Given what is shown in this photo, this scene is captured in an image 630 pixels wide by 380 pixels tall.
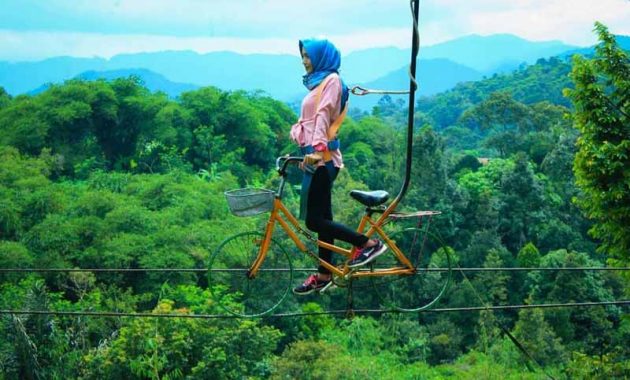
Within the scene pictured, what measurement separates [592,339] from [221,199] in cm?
1471

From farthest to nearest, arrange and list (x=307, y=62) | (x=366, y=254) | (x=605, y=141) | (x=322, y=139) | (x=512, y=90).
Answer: (x=512, y=90), (x=605, y=141), (x=366, y=254), (x=307, y=62), (x=322, y=139)

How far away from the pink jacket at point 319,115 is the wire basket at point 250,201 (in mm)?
357

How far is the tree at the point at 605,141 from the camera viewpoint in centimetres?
1095

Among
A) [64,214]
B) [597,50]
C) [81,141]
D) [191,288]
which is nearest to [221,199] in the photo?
[64,214]

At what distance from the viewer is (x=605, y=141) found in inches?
432

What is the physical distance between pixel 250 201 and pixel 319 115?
63cm

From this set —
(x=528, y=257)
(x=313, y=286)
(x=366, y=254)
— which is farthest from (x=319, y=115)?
(x=528, y=257)

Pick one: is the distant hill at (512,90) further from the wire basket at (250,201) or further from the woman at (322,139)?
the wire basket at (250,201)

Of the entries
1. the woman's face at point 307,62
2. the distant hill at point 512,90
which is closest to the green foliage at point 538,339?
the woman's face at point 307,62

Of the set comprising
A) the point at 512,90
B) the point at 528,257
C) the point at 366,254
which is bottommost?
the point at 528,257

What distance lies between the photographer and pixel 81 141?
40.1m

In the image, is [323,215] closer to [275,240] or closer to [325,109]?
[275,240]

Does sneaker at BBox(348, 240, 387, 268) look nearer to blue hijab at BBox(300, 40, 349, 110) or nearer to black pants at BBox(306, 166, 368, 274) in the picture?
black pants at BBox(306, 166, 368, 274)

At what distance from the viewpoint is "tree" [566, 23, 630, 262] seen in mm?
10953
